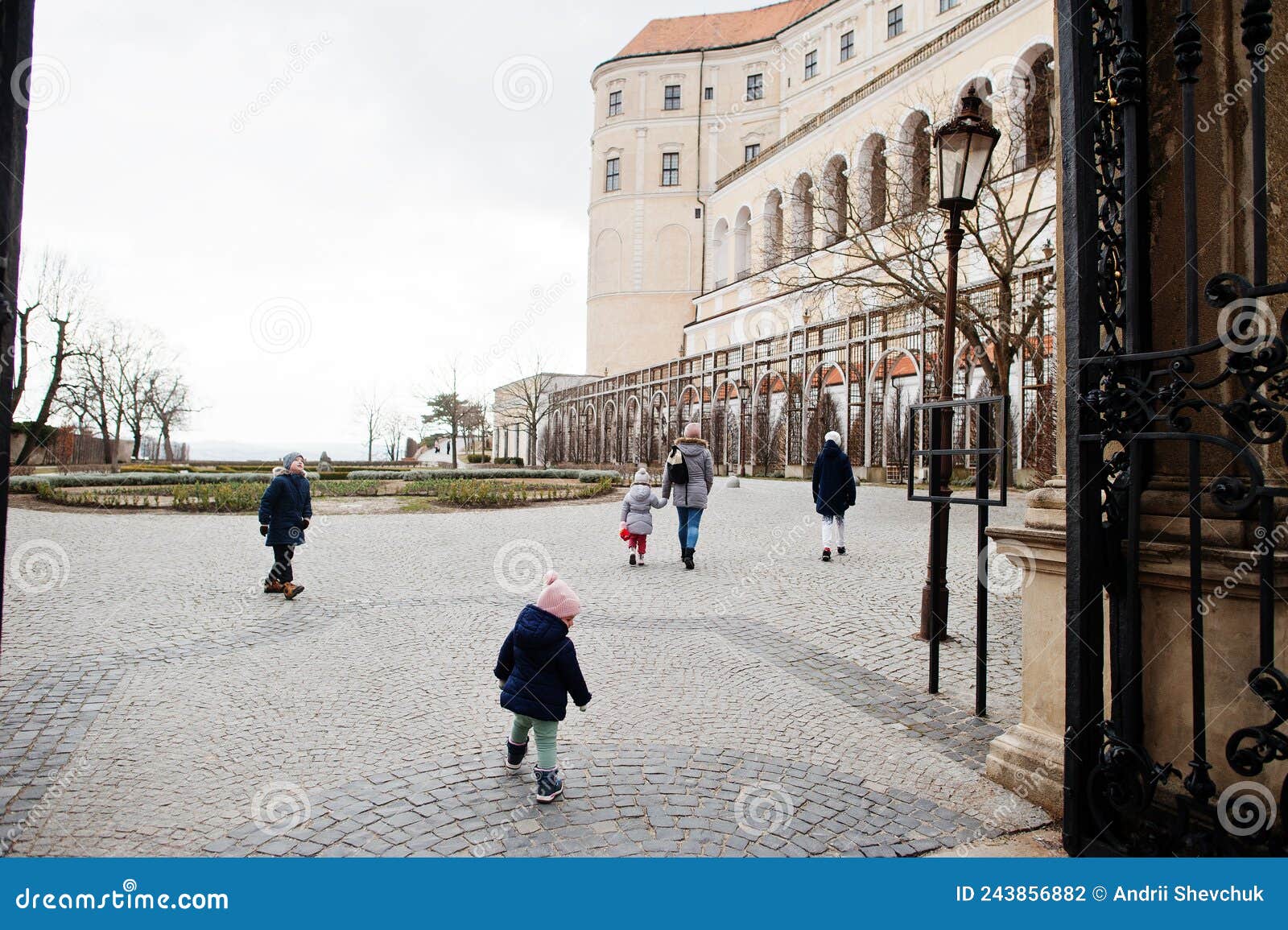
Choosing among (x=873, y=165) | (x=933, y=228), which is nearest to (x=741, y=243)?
(x=873, y=165)

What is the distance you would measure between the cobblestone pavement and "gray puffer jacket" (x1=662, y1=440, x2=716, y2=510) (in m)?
1.05

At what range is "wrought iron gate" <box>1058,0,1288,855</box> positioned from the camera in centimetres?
281

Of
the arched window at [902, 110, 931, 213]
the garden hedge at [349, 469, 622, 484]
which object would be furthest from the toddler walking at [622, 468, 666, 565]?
the garden hedge at [349, 469, 622, 484]

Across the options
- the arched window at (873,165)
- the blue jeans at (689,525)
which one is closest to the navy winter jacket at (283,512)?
the blue jeans at (689,525)

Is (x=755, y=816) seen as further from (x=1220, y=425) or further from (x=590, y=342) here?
(x=590, y=342)

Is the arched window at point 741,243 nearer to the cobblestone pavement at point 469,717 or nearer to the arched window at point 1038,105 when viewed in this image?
the arched window at point 1038,105

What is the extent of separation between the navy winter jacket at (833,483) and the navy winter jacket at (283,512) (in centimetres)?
660

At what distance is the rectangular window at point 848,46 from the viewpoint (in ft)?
154

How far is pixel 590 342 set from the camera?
60.6 metres

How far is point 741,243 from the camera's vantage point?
5072cm

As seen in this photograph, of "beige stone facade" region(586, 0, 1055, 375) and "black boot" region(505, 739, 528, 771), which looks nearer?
"black boot" region(505, 739, 528, 771)

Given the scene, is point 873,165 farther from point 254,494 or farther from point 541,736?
point 541,736

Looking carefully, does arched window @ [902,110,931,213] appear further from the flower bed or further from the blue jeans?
the flower bed

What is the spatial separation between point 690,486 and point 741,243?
141 feet
